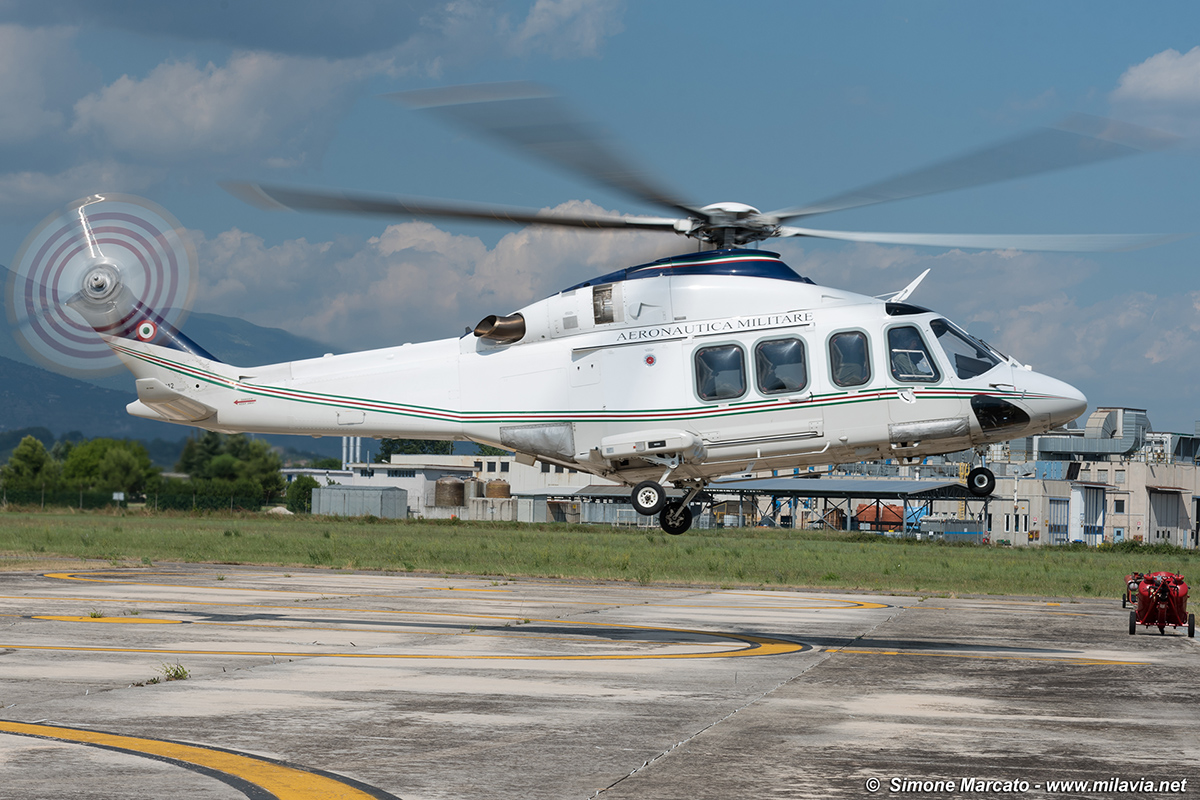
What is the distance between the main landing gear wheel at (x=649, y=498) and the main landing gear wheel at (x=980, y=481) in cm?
454

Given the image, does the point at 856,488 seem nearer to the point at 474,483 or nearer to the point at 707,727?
the point at 474,483

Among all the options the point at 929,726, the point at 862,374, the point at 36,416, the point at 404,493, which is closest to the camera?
the point at 929,726

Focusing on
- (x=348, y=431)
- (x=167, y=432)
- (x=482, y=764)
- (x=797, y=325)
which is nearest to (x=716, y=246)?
(x=797, y=325)

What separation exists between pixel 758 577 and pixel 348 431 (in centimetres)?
2423

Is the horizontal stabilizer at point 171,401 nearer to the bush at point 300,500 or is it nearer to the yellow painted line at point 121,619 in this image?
the yellow painted line at point 121,619

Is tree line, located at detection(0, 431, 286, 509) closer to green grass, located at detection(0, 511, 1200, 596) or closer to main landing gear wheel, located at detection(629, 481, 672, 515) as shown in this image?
green grass, located at detection(0, 511, 1200, 596)

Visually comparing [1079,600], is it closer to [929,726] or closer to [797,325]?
[797,325]

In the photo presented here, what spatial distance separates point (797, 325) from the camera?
17438mm

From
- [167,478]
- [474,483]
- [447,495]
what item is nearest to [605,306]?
[167,478]

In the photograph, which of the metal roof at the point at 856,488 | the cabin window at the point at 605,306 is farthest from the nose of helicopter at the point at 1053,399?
the metal roof at the point at 856,488

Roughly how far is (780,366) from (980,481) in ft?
11.1

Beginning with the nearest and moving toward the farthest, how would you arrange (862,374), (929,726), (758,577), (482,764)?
1. (482,764)
2. (929,726)
3. (862,374)
4. (758,577)

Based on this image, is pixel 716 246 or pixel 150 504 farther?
pixel 150 504

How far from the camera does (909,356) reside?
17.4 m
